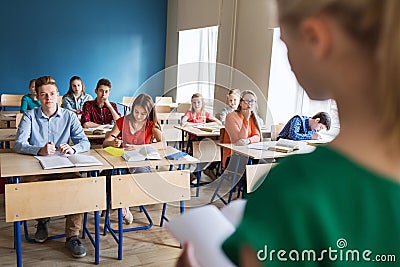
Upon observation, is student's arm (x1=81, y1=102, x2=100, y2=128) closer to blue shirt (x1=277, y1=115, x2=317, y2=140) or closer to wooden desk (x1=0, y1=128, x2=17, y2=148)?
wooden desk (x1=0, y1=128, x2=17, y2=148)

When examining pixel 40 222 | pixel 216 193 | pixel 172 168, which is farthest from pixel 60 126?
pixel 216 193

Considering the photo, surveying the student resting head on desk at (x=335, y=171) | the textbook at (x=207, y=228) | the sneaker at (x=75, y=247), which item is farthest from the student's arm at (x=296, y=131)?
the student resting head on desk at (x=335, y=171)

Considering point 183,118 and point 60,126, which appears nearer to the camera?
point 60,126

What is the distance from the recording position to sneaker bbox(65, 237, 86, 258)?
2629 mm

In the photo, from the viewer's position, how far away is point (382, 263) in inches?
13.3

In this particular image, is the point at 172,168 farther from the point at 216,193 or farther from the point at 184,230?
the point at 184,230

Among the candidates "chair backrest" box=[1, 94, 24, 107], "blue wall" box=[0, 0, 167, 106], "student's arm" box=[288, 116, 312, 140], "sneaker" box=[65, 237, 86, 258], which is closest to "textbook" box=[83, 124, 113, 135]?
"sneaker" box=[65, 237, 86, 258]

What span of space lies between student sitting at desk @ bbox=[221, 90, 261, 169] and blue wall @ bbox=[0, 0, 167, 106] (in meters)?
5.05

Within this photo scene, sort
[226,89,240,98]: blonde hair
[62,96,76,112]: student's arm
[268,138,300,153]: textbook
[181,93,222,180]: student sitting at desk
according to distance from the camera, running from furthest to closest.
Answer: [62,96,76,112]: student's arm < [268,138,300,153]: textbook < [181,93,222,180]: student sitting at desk < [226,89,240,98]: blonde hair

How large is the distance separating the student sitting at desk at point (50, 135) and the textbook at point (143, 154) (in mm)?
430

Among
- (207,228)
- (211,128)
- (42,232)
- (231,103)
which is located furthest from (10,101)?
(207,228)

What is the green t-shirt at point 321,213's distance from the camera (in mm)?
306

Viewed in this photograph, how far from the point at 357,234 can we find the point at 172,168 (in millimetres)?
2496

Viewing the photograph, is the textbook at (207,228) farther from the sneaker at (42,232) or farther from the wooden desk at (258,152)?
the sneaker at (42,232)
